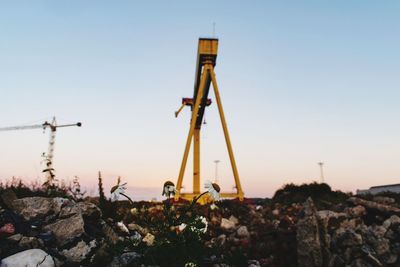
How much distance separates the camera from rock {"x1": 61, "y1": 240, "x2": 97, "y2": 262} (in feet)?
17.9

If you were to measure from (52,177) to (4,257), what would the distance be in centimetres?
366

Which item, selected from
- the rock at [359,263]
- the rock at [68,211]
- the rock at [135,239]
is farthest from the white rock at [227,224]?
the rock at [68,211]

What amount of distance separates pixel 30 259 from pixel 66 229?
1.02m

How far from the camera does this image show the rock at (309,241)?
6.42 m

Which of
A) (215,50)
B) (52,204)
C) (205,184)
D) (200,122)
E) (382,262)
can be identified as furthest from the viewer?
(200,122)

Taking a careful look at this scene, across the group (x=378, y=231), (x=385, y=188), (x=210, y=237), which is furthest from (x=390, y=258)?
(x=385, y=188)

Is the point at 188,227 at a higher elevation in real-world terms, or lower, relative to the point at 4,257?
higher

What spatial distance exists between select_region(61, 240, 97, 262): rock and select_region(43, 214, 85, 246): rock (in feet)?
0.78

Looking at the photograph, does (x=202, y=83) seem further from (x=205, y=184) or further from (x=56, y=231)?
(x=205, y=184)

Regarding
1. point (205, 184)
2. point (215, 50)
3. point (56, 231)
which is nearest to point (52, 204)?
point (56, 231)

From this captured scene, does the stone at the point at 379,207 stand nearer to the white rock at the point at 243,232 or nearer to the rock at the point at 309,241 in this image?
the rock at the point at 309,241

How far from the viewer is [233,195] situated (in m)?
17.7

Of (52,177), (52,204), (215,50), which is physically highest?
(215,50)

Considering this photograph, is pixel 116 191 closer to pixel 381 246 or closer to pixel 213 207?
pixel 381 246
